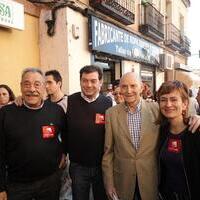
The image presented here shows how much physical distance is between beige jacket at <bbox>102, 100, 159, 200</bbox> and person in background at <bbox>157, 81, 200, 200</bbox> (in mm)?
201

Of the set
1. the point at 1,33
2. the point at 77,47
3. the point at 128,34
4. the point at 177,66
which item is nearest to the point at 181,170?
the point at 1,33

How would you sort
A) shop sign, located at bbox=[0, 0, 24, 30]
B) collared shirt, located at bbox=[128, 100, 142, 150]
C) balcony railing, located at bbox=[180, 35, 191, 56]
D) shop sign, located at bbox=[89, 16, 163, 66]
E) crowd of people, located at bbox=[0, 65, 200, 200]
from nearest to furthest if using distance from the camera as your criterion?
crowd of people, located at bbox=[0, 65, 200, 200]
collared shirt, located at bbox=[128, 100, 142, 150]
shop sign, located at bbox=[0, 0, 24, 30]
shop sign, located at bbox=[89, 16, 163, 66]
balcony railing, located at bbox=[180, 35, 191, 56]

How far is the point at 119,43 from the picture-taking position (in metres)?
9.68


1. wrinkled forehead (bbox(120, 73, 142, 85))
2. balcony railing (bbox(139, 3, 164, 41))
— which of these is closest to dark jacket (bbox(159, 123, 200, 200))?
wrinkled forehead (bbox(120, 73, 142, 85))

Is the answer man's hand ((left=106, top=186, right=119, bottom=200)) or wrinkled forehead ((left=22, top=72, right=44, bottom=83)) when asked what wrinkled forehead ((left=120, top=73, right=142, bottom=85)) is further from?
man's hand ((left=106, top=186, right=119, bottom=200))

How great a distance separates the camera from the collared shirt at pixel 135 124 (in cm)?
318

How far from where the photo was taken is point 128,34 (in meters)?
10.5

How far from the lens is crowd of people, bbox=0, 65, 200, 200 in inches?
109

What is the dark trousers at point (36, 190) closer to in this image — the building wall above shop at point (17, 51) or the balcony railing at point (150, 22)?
the building wall above shop at point (17, 51)

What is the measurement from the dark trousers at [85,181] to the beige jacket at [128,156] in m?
0.22

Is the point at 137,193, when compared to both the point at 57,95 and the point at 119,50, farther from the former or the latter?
the point at 119,50

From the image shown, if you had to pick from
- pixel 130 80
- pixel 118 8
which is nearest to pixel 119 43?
pixel 118 8

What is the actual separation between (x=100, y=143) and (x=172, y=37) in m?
13.6

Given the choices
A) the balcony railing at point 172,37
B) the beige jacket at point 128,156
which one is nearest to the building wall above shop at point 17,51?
the beige jacket at point 128,156
